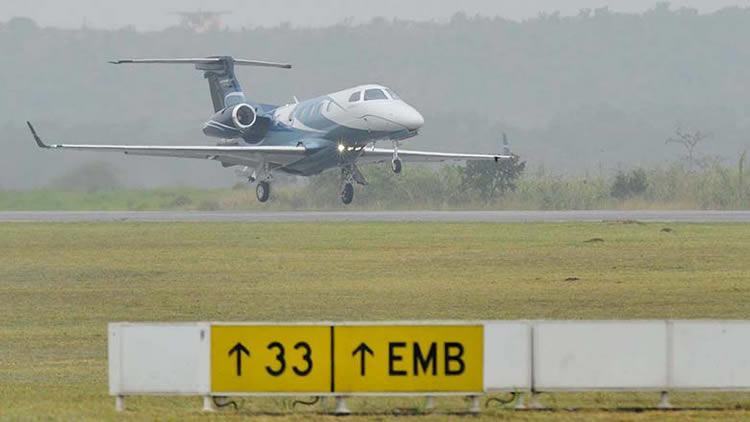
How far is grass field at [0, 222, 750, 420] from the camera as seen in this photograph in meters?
18.2

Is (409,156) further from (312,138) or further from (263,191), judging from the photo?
(263,191)

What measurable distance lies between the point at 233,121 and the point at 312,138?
3.79 meters

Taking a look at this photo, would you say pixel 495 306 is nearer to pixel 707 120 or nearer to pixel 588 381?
pixel 588 381

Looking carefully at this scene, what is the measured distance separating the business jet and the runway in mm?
2244

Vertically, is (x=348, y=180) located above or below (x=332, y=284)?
above

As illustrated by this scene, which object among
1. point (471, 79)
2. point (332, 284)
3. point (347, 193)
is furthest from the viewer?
point (471, 79)

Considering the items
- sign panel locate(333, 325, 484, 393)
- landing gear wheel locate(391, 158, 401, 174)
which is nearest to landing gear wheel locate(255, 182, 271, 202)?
landing gear wheel locate(391, 158, 401, 174)

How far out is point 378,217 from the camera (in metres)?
59.0

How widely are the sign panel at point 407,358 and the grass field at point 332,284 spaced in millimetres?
410

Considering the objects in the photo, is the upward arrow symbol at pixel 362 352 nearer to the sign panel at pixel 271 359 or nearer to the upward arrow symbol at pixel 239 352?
the sign panel at pixel 271 359

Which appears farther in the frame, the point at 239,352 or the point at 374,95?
the point at 374,95

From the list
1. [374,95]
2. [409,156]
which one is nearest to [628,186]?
[409,156]

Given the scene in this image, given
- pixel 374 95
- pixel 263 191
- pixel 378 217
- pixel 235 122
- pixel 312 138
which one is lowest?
pixel 378 217

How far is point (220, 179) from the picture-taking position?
237 feet
